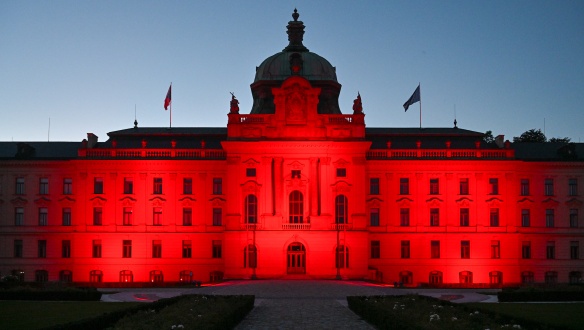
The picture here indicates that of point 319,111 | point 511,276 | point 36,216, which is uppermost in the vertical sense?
point 319,111

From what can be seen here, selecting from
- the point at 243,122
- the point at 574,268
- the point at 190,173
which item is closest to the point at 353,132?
the point at 243,122

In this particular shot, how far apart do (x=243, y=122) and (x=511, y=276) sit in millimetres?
31735

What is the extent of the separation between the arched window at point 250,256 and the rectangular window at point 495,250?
24.8m

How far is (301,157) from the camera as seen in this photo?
75812mm

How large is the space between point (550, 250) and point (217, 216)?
35428mm

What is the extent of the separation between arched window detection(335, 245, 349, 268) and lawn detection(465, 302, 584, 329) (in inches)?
1126

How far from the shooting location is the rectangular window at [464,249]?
79.1 meters

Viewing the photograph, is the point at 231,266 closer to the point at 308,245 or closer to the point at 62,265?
the point at 308,245

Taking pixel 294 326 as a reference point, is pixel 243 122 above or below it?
above

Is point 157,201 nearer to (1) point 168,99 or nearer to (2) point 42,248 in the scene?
(1) point 168,99

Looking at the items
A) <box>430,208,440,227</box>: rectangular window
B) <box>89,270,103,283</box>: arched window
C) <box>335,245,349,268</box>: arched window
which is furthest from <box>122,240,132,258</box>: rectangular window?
<box>430,208,440,227</box>: rectangular window

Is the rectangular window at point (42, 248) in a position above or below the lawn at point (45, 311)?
above

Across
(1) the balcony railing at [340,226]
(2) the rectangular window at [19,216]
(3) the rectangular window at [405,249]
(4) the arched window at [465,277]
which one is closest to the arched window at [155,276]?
(2) the rectangular window at [19,216]

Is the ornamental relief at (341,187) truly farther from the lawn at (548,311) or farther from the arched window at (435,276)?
the lawn at (548,311)
